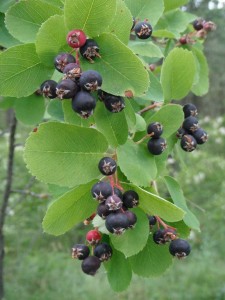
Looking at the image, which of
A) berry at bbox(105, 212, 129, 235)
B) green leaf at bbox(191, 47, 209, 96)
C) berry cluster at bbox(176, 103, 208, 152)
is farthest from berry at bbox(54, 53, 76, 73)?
green leaf at bbox(191, 47, 209, 96)

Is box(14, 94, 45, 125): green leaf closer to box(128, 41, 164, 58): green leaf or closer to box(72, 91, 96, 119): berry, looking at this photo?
box(128, 41, 164, 58): green leaf

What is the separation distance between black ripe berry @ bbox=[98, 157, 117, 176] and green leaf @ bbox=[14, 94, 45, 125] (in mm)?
742

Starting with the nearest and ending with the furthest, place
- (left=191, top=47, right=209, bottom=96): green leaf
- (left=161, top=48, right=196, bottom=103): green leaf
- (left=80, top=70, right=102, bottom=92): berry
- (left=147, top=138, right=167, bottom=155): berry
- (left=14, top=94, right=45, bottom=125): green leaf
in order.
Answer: (left=80, top=70, right=102, bottom=92): berry, (left=147, top=138, right=167, bottom=155): berry, (left=161, top=48, right=196, bottom=103): green leaf, (left=14, top=94, right=45, bottom=125): green leaf, (left=191, top=47, right=209, bottom=96): green leaf

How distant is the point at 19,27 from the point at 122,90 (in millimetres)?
308

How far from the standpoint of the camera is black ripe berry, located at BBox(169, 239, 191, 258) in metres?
1.21

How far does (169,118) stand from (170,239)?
31 cm

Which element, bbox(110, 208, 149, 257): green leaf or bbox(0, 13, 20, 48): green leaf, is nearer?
bbox(110, 208, 149, 257): green leaf

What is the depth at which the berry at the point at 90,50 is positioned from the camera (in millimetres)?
1001

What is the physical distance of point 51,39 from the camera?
3.41 ft

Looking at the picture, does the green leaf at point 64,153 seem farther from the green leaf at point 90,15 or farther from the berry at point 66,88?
the green leaf at point 90,15

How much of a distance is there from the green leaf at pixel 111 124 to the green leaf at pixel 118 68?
0.09 meters

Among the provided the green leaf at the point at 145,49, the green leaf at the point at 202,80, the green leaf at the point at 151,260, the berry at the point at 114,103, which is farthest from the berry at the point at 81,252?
the green leaf at the point at 202,80

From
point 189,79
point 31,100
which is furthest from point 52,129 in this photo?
point 31,100

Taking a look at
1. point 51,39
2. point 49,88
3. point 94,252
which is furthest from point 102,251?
point 51,39
